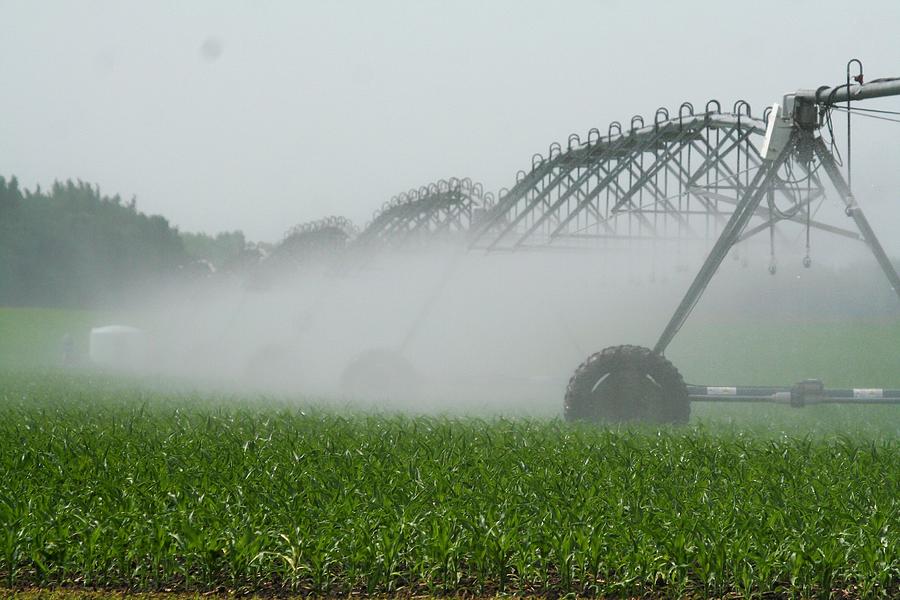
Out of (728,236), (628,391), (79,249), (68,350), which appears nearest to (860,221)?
(728,236)

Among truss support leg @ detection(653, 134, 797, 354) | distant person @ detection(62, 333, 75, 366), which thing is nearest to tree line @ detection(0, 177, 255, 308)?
distant person @ detection(62, 333, 75, 366)

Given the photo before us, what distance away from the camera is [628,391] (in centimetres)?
1466

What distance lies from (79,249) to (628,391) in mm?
76474

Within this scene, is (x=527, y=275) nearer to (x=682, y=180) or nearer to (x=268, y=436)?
(x=682, y=180)

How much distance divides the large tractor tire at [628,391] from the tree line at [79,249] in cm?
5941

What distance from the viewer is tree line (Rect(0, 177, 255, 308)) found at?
261 feet

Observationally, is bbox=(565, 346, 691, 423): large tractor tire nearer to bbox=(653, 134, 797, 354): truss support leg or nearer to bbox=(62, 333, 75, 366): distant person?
bbox=(653, 134, 797, 354): truss support leg

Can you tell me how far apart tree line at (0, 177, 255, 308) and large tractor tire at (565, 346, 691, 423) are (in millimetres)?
59408

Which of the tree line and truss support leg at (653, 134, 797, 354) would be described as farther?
the tree line

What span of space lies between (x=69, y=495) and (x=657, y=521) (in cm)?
416

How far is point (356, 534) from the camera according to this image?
702 centimetres

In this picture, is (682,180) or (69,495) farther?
(682,180)

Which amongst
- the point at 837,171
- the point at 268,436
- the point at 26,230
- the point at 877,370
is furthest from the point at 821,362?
the point at 26,230

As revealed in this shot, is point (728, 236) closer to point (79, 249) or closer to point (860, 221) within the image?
point (860, 221)
